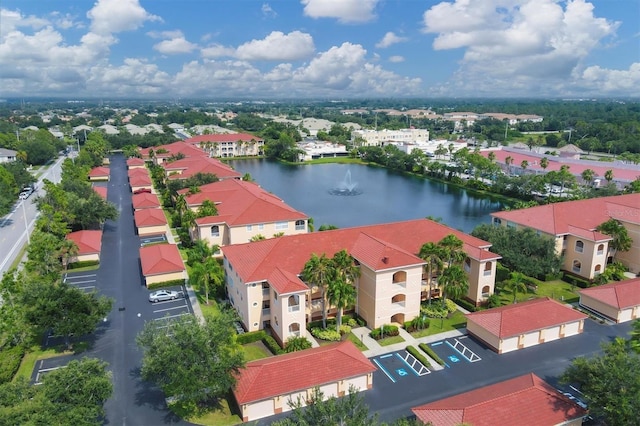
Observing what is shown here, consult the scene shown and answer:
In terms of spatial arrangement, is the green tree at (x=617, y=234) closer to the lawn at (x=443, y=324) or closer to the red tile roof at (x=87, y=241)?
the lawn at (x=443, y=324)

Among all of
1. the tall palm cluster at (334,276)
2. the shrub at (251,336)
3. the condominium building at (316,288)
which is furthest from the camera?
the shrub at (251,336)

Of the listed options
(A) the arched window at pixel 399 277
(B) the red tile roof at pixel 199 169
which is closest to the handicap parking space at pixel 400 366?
(A) the arched window at pixel 399 277

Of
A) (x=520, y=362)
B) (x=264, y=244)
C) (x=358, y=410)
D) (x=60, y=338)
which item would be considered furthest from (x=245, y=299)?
(x=520, y=362)

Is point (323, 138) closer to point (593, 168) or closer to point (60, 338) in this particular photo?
point (593, 168)

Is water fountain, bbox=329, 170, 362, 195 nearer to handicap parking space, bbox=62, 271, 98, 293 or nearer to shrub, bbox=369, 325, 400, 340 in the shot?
handicap parking space, bbox=62, 271, 98, 293

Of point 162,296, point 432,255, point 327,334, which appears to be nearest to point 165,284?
point 162,296

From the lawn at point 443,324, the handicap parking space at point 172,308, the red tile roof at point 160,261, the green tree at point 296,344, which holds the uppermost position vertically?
the red tile roof at point 160,261
